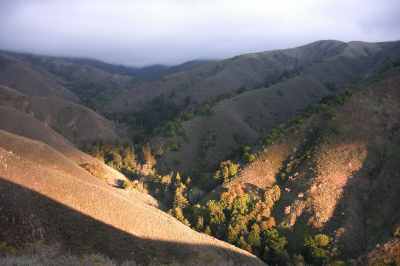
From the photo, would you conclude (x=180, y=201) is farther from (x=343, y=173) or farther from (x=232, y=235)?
(x=343, y=173)

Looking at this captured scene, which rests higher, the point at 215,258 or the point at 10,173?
the point at 10,173

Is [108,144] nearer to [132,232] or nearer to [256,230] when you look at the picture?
[256,230]

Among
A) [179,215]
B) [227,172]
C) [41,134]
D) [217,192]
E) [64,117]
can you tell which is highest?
[41,134]

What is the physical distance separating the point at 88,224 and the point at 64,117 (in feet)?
351

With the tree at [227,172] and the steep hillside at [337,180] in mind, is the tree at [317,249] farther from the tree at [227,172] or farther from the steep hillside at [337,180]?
the tree at [227,172]

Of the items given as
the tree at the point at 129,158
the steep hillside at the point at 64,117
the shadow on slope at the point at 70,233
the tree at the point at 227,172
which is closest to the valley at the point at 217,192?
the shadow on slope at the point at 70,233

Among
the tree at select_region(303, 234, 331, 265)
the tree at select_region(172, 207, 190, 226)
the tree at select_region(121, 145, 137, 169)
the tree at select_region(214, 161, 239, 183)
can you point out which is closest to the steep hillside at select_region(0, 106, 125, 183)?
the tree at select_region(121, 145, 137, 169)

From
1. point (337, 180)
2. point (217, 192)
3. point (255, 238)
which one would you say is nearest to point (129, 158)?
point (217, 192)

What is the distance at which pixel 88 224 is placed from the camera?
3831cm

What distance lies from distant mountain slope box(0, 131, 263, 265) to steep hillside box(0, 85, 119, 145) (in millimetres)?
83494

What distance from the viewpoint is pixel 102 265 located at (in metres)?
25.4

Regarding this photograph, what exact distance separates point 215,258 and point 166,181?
46336 mm

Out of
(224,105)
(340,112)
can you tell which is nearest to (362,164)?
(340,112)

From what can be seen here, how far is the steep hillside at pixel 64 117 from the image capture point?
13000 cm
